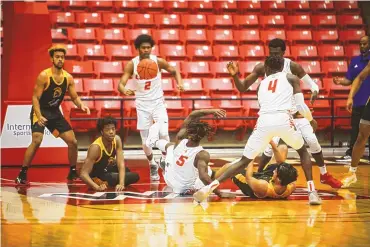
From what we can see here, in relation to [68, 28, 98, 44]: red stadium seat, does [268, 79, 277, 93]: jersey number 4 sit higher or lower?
lower

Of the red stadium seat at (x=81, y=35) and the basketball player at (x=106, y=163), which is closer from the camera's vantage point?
the basketball player at (x=106, y=163)

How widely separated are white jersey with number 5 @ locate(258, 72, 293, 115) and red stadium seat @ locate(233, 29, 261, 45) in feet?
28.8

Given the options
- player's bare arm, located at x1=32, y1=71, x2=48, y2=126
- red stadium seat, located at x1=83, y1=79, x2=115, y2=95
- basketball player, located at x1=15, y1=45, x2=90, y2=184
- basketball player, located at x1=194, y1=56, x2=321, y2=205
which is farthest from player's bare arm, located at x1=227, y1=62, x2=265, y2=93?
red stadium seat, located at x1=83, y1=79, x2=115, y2=95

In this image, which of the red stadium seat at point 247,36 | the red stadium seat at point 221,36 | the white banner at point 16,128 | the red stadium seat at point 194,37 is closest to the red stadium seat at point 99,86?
the red stadium seat at point 194,37

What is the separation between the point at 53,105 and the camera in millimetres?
10133

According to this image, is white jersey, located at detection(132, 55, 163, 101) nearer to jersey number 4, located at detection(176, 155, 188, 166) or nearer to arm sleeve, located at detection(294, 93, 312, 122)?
jersey number 4, located at detection(176, 155, 188, 166)

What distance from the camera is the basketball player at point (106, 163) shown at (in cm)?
906

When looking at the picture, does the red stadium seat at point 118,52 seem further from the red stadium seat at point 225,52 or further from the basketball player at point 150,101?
the basketball player at point 150,101

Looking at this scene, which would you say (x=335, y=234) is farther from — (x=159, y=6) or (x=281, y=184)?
(x=159, y=6)

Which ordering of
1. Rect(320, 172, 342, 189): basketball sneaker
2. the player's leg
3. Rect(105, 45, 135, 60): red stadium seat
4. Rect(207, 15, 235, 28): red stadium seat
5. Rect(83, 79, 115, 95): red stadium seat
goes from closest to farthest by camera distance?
1. the player's leg
2. Rect(320, 172, 342, 189): basketball sneaker
3. Rect(83, 79, 115, 95): red stadium seat
4. Rect(105, 45, 135, 60): red stadium seat
5. Rect(207, 15, 235, 28): red stadium seat

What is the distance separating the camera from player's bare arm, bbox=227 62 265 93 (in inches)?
315

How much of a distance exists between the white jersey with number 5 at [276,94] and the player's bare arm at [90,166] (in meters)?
2.20

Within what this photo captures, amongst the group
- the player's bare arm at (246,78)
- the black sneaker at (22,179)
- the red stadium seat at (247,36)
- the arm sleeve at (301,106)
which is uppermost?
the red stadium seat at (247,36)

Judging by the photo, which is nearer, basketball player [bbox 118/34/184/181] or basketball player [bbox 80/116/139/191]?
basketball player [bbox 80/116/139/191]
